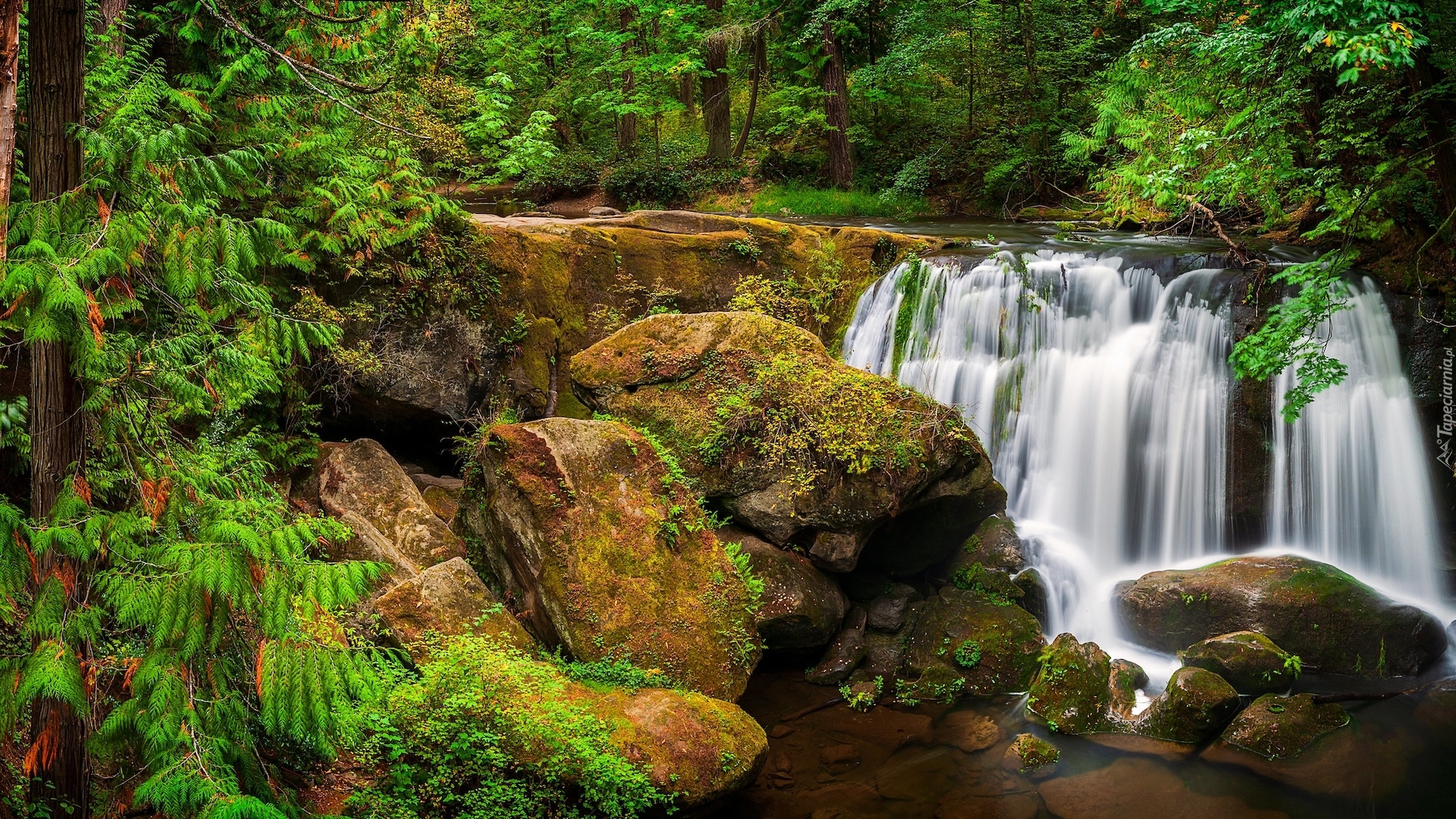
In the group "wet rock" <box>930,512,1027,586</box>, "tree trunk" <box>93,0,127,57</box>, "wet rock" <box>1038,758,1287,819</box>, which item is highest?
"tree trunk" <box>93,0,127,57</box>

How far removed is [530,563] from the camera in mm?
6996

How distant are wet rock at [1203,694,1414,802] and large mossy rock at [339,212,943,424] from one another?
671cm

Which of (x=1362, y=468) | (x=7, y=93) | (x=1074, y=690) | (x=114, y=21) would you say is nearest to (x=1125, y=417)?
(x=1362, y=468)

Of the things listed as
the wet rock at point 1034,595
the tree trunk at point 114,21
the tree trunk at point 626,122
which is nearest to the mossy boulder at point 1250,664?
the wet rock at point 1034,595

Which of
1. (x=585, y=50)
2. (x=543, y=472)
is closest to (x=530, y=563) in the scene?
(x=543, y=472)

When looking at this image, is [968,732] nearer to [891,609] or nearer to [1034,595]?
[891,609]

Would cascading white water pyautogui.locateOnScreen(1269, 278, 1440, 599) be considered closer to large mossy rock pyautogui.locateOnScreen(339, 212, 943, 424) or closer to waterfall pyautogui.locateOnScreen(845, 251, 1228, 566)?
waterfall pyautogui.locateOnScreen(845, 251, 1228, 566)

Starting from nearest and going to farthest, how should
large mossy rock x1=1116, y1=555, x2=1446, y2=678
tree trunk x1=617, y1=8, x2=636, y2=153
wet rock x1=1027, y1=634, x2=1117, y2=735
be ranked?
wet rock x1=1027, y1=634, x2=1117, y2=735, large mossy rock x1=1116, y1=555, x2=1446, y2=678, tree trunk x1=617, y1=8, x2=636, y2=153

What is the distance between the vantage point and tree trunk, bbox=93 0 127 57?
679cm

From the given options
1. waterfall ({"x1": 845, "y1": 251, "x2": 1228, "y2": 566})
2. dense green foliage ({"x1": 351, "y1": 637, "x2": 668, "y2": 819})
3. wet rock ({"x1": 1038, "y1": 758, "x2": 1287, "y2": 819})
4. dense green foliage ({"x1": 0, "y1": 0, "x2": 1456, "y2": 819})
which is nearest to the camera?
dense green foliage ({"x1": 0, "y1": 0, "x2": 1456, "y2": 819})

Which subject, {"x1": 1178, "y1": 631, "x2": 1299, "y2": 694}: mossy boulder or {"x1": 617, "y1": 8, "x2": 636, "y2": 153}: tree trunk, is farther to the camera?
{"x1": 617, "y1": 8, "x2": 636, "y2": 153}: tree trunk

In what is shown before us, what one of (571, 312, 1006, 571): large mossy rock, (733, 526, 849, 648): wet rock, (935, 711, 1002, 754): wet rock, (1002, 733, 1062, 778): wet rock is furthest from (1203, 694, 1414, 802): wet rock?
(733, 526, 849, 648): wet rock

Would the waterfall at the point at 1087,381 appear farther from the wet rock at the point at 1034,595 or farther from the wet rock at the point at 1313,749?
the wet rock at the point at 1313,749

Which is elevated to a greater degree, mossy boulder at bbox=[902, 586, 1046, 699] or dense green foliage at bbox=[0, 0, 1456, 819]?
dense green foliage at bbox=[0, 0, 1456, 819]
